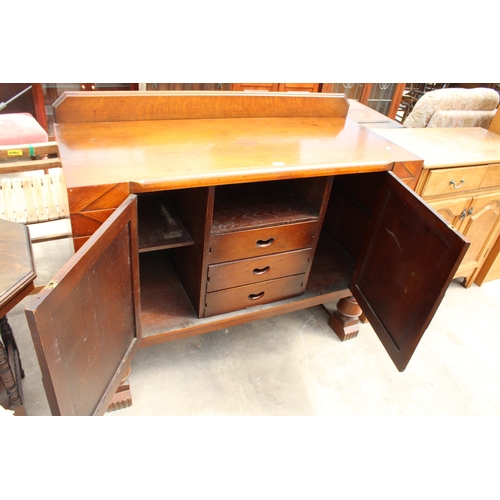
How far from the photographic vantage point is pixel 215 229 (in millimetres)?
1305

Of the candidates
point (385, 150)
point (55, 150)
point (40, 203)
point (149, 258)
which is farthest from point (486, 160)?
point (40, 203)

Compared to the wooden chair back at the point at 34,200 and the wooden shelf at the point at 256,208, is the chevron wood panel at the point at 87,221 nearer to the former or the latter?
the wooden shelf at the point at 256,208

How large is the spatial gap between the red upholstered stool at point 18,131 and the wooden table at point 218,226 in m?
1.14

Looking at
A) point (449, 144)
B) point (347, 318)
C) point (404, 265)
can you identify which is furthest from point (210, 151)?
point (449, 144)

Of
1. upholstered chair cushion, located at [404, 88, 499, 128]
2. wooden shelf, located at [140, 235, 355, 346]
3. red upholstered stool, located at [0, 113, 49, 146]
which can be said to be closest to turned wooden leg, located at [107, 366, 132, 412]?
wooden shelf, located at [140, 235, 355, 346]

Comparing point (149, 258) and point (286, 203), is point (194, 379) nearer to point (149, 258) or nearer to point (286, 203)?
point (149, 258)

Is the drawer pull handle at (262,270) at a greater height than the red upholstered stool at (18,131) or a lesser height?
lesser

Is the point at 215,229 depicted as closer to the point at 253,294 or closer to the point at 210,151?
the point at 210,151

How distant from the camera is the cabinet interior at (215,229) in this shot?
1334 millimetres

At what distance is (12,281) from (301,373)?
1137 mm

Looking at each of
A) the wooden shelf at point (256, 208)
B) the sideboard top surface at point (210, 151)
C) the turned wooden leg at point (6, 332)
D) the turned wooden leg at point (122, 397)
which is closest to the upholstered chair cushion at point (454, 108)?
the sideboard top surface at point (210, 151)

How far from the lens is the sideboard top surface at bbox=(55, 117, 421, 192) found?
1.08 m

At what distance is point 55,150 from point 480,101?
2.46 meters

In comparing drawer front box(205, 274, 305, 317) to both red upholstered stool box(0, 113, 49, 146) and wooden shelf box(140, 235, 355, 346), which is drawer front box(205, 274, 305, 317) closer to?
wooden shelf box(140, 235, 355, 346)
